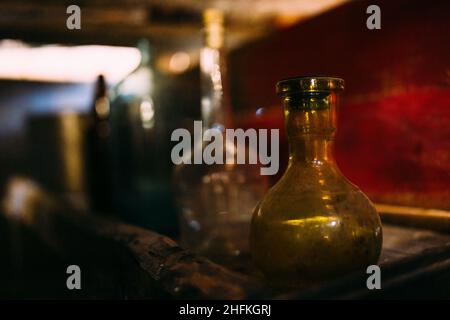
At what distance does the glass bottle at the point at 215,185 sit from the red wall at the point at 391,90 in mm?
273

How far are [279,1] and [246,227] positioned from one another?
88 cm

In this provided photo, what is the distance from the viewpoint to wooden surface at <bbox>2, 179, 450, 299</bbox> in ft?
1.61

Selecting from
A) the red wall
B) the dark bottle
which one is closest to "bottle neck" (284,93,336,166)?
the red wall

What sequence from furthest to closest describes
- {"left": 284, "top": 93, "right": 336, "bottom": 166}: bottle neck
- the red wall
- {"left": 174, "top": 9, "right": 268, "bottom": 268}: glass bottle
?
{"left": 174, "top": 9, "right": 268, "bottom": 268}: glass bottle < the red wall < {"left": 284, "top": 93, "right": 336, "bottom": 166}: bottle neck

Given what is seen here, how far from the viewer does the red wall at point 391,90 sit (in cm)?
88

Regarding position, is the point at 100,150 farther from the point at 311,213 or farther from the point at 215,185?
the point at 311,213

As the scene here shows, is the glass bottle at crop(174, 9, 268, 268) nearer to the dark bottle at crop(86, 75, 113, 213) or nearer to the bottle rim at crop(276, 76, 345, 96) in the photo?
the bottle rim at crop(276, 76, 345, 96)

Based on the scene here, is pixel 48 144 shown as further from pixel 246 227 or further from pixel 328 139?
pixel 328 139

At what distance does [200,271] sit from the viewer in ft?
1.76

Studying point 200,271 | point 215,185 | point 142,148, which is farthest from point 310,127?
point 142,148

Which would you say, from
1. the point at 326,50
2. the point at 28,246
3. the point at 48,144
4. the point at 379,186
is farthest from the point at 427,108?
the point at 48,144

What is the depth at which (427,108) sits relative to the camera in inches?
35.5

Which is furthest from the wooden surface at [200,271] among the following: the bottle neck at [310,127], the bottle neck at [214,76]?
the bottle neck at [214,76]

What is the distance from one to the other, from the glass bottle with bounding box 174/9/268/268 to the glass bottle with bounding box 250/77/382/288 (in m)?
0.38
